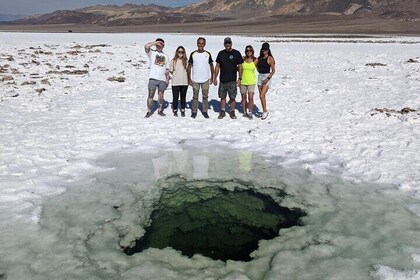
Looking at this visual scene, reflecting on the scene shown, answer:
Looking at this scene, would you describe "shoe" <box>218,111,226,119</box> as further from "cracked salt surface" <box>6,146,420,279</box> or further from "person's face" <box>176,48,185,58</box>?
"cracked salt surface" <box>6,146,420,279</box>

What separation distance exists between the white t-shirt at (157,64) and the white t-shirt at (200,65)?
75 centimetres

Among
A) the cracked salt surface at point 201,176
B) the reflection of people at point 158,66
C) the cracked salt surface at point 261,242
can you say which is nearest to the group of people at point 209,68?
the reflection of people at point 158,66

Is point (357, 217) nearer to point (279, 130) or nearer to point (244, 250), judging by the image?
point (244, 250)

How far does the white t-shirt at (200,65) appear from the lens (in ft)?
35.1

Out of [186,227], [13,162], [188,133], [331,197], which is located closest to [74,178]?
[13,162]

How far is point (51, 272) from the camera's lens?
14.9ft

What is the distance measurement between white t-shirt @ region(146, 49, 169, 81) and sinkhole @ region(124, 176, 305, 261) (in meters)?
4.77

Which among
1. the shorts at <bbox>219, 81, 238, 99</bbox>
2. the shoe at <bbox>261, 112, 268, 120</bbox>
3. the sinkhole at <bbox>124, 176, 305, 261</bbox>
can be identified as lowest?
the sinkhole at <bbox>124, 176, 305, 261</bbox>

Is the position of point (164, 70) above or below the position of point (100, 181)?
above

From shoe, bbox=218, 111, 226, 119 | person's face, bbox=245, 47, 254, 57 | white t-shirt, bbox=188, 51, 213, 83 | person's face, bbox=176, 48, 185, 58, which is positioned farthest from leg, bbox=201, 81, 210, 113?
person's face, bbox=245, 47, 254, 57

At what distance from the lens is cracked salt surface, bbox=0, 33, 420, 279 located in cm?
472

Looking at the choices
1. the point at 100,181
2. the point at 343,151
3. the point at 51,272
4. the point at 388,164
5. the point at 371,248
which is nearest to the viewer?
the point at 51,272

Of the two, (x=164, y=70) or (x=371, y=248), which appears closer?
(x=371, y=248)

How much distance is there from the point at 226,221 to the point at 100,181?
2.63 meters
